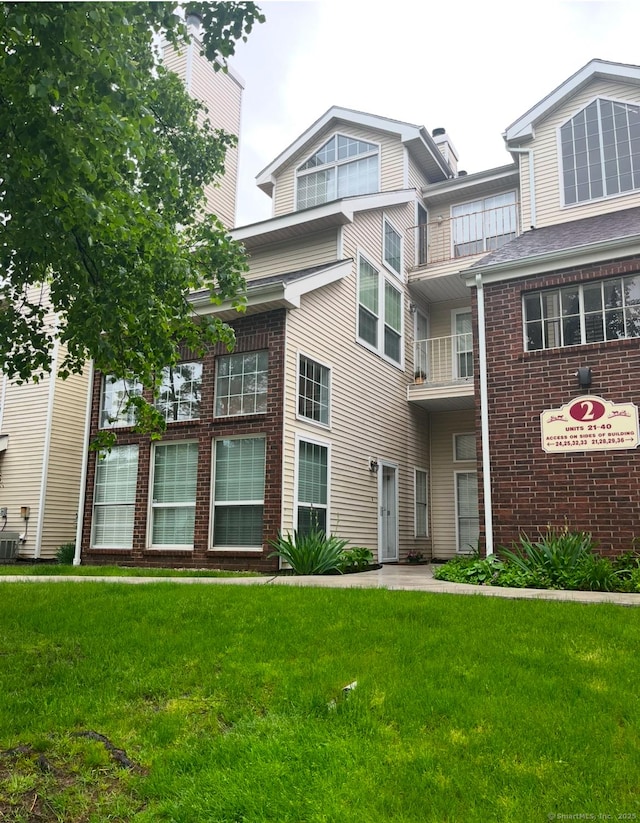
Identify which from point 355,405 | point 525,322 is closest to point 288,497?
point 355,405

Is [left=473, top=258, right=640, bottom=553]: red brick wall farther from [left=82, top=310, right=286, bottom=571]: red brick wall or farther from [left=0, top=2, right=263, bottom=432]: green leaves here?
[left=0, top=2, right=263, bottom=432]: green leaves

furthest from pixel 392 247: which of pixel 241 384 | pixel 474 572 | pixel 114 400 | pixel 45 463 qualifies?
pixel 45 463

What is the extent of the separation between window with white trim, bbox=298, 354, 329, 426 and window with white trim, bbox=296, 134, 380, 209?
601cm

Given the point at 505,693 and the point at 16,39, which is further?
the point at 16,39

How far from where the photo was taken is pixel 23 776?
320 centimetres

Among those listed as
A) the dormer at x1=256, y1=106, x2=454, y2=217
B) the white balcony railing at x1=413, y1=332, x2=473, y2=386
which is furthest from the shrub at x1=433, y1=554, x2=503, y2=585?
the dormer at x1=256, y1=106, x2=454, y2=217

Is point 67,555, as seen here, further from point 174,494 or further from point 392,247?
point 392,247

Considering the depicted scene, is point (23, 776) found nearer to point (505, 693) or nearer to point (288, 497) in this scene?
point (505, 693)

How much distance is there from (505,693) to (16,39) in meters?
5.01

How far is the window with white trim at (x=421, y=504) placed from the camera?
15188 mm

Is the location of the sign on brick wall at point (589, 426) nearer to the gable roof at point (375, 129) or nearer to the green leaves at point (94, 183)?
the green leaves at point (94, 183)

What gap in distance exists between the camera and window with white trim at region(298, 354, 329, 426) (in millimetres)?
11391

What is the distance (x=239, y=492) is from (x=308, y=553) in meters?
1.78

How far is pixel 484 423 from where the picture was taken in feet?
34.2
